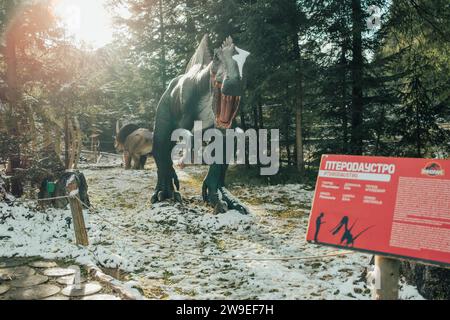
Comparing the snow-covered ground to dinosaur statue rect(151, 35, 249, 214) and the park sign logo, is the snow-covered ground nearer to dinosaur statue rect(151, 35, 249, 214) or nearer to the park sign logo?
dinosaur statue rect(151, 35, 249, 214)

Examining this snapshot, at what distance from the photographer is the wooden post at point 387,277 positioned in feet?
10.6

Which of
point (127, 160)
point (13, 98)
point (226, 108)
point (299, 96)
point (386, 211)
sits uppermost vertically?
point (299, 96)

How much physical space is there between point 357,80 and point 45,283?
982 cm

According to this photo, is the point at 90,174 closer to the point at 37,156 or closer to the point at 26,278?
the point at 37,156

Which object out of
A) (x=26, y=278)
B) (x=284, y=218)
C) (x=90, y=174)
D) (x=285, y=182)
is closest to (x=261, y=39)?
(x=285, y=182)

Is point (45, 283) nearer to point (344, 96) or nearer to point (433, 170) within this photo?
point (433, 170)

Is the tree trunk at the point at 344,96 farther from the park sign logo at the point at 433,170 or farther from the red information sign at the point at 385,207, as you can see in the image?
the park sign logo at the point at 433,170

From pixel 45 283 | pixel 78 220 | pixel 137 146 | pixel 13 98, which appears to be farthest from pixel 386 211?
pixel 137 146

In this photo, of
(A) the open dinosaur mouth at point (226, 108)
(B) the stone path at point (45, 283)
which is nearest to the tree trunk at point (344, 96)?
(A) the open dinosaur mouth at point (226, 108)

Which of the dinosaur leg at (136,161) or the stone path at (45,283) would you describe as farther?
the dinosaur leg at (136,161)

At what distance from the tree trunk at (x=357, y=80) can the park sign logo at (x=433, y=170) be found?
8326 mm

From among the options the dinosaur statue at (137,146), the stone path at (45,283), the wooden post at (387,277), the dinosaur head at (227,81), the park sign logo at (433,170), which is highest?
the dinosaur head at (227,81)

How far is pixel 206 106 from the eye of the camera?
28.0 feet

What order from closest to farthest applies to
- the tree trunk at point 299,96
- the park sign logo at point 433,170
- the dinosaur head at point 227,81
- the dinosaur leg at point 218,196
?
1. the park sign logo at point 433,170
2. the dinosaur head at point 227,81
3. the dinosaur leg at point 218,196
4. the tree trunk at point 299,96
